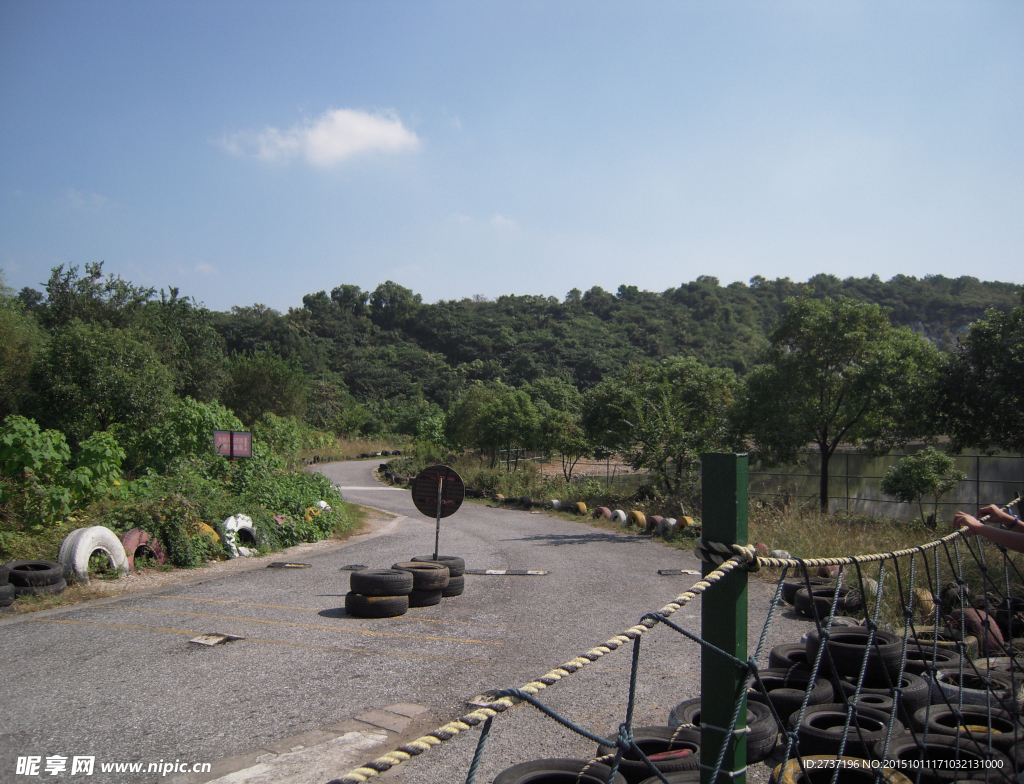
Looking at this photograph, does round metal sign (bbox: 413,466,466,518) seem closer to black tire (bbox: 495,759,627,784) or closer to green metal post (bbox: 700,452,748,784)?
black tire (bbox: 495,759,627,784)

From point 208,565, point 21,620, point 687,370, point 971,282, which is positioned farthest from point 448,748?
point 971,282

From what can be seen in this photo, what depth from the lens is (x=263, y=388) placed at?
4222cm

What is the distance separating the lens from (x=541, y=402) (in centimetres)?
3819

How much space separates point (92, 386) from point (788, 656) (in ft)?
75.2

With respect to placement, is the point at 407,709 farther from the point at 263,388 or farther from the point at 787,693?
the point at 263,388

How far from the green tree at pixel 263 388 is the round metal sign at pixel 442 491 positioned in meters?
31.9

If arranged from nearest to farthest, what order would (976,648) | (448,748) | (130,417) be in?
1. (448,748)
2. (976,648)
3. (130,417)

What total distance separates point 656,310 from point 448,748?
112 meters

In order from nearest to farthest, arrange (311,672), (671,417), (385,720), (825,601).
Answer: (385,720) < (311,672) < (825,601) < (671,417)

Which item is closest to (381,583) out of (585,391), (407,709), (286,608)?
(286,608)

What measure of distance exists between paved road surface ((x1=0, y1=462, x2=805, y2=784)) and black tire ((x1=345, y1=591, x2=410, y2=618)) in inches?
4.2

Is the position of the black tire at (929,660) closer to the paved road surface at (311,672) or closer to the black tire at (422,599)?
the paved road surface at (311,672)

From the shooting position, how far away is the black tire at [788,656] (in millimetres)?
5777

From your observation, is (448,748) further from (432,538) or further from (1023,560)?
(432,538)
